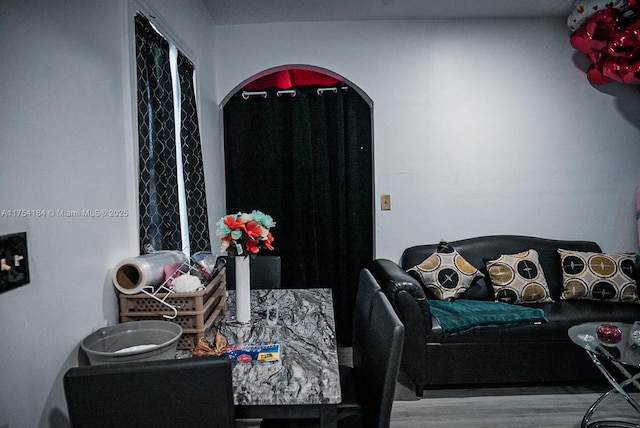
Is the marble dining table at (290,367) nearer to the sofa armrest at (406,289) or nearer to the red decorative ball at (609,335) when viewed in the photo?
the sofa armrest at (406,289)

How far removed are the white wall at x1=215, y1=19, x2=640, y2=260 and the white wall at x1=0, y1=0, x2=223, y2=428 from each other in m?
1.83

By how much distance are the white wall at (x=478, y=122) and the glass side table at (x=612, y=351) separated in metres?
1.31

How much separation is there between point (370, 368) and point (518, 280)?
6.00 feet

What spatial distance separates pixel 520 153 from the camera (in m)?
3.30

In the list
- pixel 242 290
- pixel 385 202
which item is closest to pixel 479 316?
pixel 385 202

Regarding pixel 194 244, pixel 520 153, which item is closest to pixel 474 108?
pixel 520 153

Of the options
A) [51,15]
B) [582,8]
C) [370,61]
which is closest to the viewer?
[51,15]

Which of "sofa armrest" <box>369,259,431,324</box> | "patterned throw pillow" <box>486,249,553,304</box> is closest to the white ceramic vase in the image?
"sofa armrest" <box>369,259,431,324</box>

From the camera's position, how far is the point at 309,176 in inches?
132

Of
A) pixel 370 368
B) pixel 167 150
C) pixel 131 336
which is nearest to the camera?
pixel 131 336

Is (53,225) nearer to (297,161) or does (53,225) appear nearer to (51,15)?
(51,15)

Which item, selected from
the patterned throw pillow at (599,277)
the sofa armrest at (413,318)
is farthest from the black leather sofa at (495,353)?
the patterned throw pillow at (599,277)

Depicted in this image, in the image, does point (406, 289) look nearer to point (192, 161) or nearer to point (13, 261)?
point (192, 161)

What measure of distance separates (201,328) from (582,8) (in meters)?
3.19
